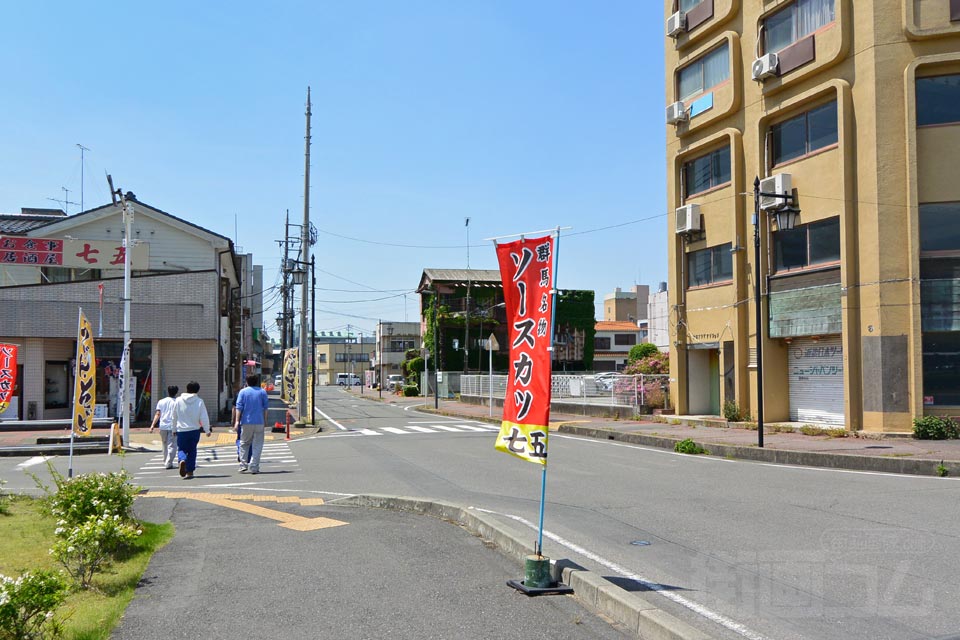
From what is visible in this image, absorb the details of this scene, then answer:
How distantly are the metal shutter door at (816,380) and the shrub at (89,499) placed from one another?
18266 mm

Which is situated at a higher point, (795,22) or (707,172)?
(795,22)

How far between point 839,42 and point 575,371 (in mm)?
50447

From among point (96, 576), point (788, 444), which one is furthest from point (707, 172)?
point (96, 576)

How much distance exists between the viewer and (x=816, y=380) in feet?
72.1

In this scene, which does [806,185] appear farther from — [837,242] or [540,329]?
[540,329]

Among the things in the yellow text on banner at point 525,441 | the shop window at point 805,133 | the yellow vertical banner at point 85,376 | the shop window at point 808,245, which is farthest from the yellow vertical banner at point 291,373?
the yellow text on banner at point 525,441

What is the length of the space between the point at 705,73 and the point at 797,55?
188 inches

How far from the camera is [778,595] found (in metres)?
6.26

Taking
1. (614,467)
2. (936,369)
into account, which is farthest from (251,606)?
(936,369)

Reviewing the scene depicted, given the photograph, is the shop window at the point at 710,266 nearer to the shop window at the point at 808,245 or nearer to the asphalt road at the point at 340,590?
the shop window at the point at 808,245

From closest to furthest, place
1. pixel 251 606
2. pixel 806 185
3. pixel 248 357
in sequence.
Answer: pixel 251 606, pixel 806 185, pixel 248 357

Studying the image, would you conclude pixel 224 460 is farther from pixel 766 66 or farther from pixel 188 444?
pixel 766 66

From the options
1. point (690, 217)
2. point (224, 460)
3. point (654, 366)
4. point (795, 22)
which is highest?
point (795, 22)

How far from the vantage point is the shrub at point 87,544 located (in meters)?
6.33
